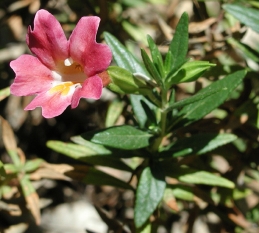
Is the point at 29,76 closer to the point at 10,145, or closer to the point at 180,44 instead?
the point at 180,44

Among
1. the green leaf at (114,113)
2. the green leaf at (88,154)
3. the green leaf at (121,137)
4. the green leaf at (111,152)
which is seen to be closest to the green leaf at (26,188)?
the green leaf at (88,154)

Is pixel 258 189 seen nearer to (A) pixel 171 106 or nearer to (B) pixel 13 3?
(A) pixel 171 106

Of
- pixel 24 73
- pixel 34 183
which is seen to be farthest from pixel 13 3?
pixel 24 73

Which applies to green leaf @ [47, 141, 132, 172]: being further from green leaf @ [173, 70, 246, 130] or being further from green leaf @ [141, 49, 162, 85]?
green leaf @ [141, 49, 162, 85]

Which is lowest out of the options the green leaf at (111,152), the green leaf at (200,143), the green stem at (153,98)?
the green leaf at (200,143)

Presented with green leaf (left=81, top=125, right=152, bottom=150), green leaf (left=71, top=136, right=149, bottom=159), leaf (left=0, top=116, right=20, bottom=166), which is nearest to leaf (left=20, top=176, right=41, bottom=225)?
leaf (left=0, top=116, right=20, bottom=166)

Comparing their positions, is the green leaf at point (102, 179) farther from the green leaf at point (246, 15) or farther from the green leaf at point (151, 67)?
the green leaf at point (246, 15)

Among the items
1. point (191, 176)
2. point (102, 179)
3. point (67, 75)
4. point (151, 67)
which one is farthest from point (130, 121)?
point (151, 67)

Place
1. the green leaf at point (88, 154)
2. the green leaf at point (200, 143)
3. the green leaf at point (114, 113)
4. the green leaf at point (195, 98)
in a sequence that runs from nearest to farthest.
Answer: the green leaf at point (195, 98)
the green leaf at point (200, 143)
the green leaf at point (88, 154)
the green leaf at point (114, 113)
